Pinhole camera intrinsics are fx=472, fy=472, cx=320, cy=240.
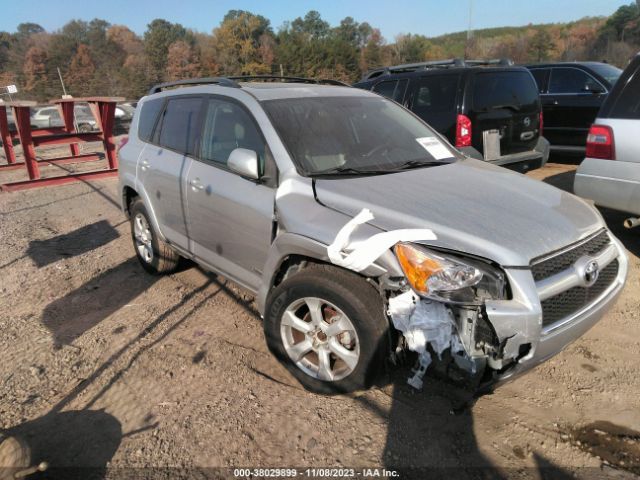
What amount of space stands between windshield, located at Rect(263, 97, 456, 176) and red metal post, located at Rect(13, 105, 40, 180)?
749 cm

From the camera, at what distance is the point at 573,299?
2367 millimetres

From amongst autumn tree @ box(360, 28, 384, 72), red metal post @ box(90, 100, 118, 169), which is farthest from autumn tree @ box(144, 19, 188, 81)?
Answer: red metal post @ box(90, 100, 118, 169)

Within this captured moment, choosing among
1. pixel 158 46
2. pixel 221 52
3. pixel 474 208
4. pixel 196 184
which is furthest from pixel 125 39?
pixel 474 208

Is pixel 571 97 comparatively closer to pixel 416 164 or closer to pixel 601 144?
pixel 601 144

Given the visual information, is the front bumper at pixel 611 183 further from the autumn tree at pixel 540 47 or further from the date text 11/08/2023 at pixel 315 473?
the autumn tree at pixel 540 47

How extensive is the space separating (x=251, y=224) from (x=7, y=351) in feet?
6.73

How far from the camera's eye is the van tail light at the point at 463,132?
597 centimetres

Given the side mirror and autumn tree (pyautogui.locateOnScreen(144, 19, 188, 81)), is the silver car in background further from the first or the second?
autumn tree (pyautogui.locateOnScreen(144, 19, 188, 81))

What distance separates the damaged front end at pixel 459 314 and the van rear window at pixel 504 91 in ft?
14.6

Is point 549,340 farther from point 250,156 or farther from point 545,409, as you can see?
point 250,156

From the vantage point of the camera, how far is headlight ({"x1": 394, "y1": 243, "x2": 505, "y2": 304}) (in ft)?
7.02

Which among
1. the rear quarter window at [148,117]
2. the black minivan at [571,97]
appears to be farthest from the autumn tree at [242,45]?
the rear quarter window at [148,117]

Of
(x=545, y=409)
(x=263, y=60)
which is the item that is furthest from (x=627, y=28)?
(x=545, y=409)

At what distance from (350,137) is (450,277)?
1447 millimetres
